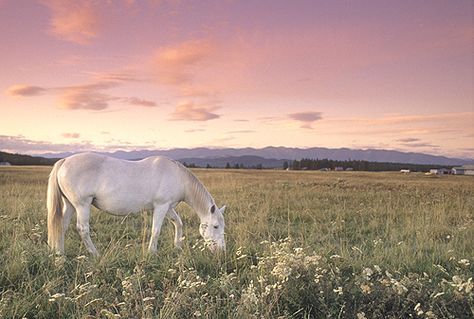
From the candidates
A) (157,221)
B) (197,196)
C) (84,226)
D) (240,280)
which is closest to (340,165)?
(197,196)

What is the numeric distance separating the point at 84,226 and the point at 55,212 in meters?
0.68

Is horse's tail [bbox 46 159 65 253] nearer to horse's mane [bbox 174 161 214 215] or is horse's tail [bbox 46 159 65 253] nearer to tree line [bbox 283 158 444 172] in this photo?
horse's mane [bbox 174 161 214 215]

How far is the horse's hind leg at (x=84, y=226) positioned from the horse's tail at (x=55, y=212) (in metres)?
0.37

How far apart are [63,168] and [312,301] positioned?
5.31 metres

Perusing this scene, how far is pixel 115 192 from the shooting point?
270 inches

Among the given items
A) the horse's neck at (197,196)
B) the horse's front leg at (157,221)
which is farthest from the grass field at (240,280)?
the horse's neck at (197,196)

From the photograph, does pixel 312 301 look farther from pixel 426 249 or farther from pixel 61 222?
pixel 61 222

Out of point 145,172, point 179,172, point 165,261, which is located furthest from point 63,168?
point 165,261

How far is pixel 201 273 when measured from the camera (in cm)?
529

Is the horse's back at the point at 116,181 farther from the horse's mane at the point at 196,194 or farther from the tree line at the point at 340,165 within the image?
the tree line at the point at 340,165

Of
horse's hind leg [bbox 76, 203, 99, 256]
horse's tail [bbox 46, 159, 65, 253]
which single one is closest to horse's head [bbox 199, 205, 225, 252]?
horse's hind leg [bbox 76, 203, 99, 256]

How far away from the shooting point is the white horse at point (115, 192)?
6691mm

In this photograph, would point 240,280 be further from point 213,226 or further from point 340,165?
point 340,165

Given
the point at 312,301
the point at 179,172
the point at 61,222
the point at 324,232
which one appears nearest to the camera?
the point at 312,301
